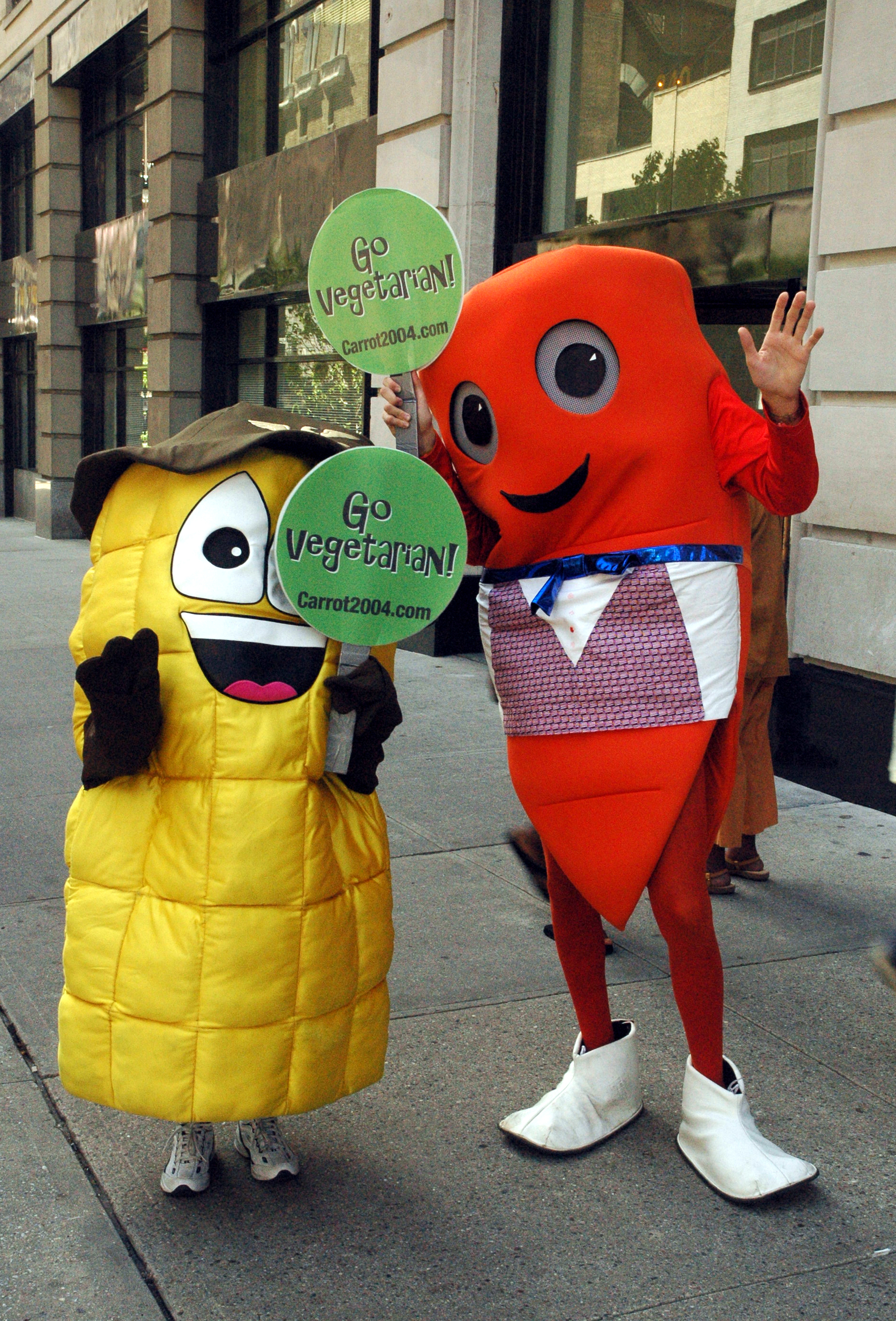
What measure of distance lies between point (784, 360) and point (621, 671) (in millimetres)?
665

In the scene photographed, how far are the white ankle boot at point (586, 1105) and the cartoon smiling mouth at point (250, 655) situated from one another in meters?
1.09

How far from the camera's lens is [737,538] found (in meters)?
2.65

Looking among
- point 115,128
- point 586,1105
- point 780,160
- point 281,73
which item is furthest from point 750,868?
point 115,128

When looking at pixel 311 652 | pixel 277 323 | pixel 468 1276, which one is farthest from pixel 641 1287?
pixel 277 323

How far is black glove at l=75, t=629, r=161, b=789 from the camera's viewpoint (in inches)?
89.3

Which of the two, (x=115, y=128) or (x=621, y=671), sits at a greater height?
(x=115, y=128)

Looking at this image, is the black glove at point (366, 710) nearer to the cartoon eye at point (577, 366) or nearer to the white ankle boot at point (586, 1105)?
the cartoon eye at point (577, 366)

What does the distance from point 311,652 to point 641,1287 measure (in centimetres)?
129

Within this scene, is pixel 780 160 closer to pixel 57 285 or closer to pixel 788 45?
pixel 788 45

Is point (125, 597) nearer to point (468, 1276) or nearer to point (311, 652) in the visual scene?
point (311, 652)

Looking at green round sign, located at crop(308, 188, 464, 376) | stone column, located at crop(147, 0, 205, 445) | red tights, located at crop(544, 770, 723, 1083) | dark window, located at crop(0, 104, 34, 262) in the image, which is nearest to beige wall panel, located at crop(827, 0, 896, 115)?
green round sign, located at crop(308, 188, 464, 376)

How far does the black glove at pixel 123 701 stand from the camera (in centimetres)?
227

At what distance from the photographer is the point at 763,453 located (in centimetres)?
250

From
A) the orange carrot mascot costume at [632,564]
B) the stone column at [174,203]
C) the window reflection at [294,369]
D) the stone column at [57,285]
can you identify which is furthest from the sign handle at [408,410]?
the stone column at [57,285]
